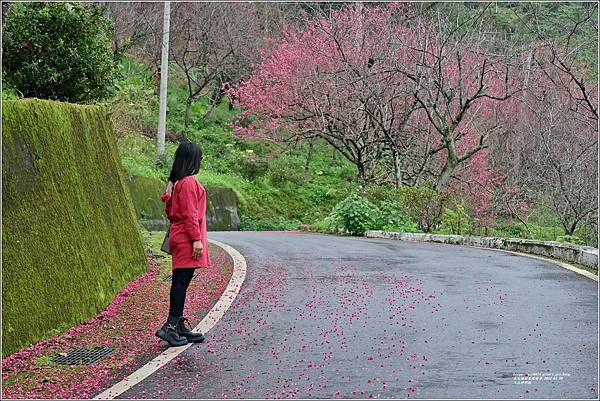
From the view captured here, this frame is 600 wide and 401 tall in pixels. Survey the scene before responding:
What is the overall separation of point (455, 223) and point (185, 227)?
48.8ft

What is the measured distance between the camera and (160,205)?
99.0 ft

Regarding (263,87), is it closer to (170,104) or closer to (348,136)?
(348,136)

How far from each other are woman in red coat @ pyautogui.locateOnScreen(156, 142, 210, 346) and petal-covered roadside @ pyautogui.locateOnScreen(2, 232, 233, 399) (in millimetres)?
375

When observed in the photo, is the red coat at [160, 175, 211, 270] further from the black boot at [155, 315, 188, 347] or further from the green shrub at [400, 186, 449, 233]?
Result: the green shrub at [400, 186, 449, 233]

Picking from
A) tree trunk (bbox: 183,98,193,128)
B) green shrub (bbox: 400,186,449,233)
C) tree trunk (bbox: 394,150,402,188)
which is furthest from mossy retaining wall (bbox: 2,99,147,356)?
tree trunk (bbox: 183,98,193,128)

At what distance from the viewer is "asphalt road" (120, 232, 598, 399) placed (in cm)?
552

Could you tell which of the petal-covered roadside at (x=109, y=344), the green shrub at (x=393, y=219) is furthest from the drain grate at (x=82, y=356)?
the green shrub at (x=393, y=219)

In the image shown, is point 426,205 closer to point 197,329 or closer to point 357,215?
point 357,215

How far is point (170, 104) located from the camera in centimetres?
4478

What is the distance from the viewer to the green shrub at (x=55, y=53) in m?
14.4

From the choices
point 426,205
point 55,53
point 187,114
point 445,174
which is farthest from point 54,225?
point 187,114

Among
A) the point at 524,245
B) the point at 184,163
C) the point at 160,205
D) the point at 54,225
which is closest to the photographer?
the point at 184,163

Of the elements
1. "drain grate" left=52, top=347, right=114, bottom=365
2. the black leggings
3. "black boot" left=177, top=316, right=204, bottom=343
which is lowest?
"drain grate" left=52, top=347, right=114, bottom=365

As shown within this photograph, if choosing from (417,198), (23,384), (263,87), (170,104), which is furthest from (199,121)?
(23,384)
